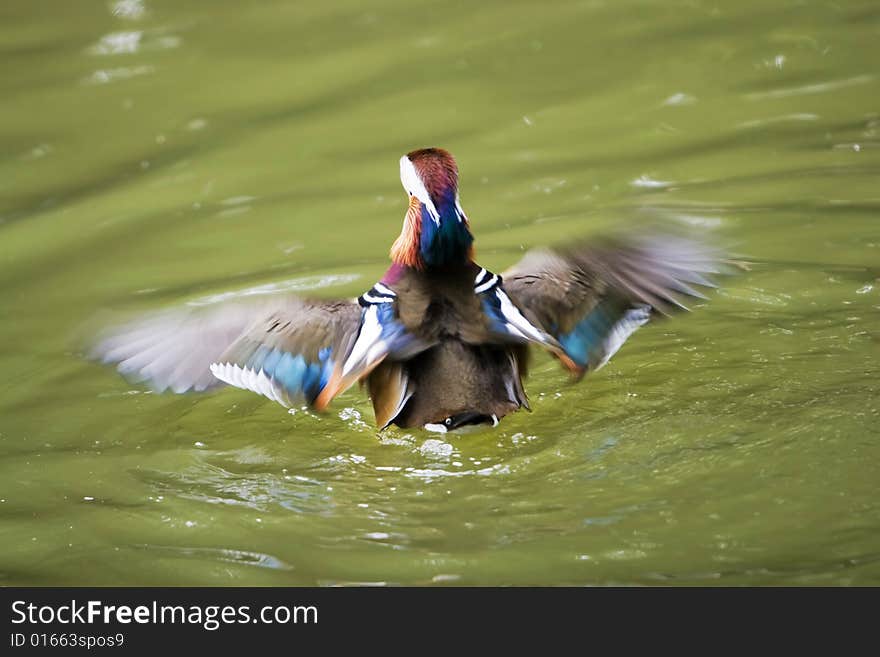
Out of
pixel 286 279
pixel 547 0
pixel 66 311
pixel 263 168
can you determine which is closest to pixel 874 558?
pixel 286 279

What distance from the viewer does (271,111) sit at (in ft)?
32.2

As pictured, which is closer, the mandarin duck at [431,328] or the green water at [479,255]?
the green water at [479,255]

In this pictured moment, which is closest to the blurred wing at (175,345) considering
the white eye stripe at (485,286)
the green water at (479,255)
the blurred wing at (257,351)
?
the blurred wing at (257,351)

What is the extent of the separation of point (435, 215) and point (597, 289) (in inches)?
31.1

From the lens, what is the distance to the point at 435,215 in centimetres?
595

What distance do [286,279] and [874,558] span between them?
3.98 metres

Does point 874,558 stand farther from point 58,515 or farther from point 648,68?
point 648,68

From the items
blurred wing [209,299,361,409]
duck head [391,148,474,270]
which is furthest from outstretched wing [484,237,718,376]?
blurred wing [209,299,361,409]

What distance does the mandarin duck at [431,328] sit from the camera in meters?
5.78

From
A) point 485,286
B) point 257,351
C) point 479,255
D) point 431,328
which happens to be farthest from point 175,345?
point 479,255

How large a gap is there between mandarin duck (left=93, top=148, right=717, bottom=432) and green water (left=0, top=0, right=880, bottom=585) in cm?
26

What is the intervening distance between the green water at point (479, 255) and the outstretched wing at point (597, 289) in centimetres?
31

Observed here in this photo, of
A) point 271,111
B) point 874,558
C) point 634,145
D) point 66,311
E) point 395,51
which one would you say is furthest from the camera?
point 395,51

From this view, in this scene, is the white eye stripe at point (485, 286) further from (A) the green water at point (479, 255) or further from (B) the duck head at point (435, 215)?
(A) the green water at point (479, 255)
